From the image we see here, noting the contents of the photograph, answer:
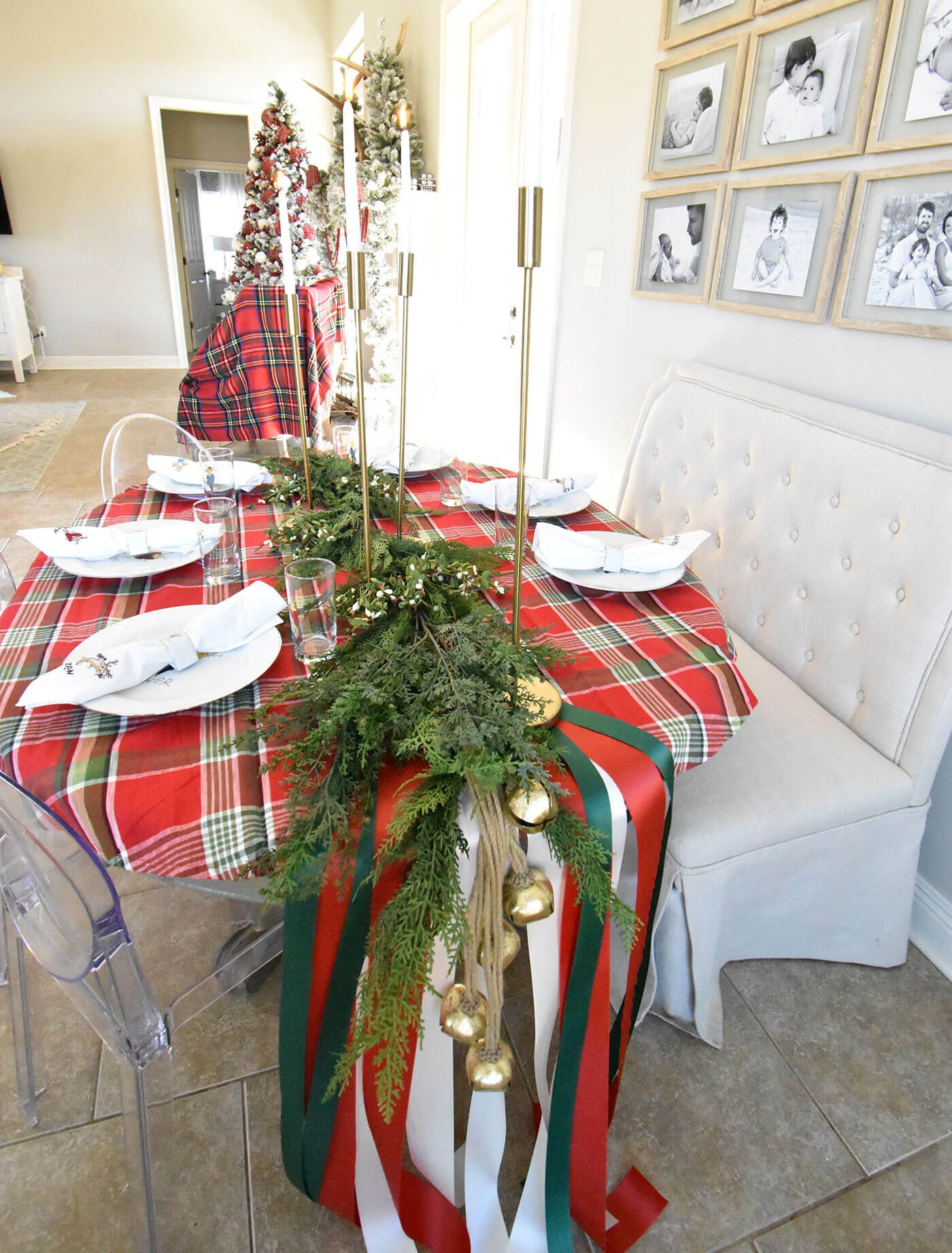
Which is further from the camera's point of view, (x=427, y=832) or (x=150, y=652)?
(x=150, y=652)

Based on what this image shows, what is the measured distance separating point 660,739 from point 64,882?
68cm

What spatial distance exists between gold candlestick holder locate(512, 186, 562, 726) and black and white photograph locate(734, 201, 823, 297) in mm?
1259

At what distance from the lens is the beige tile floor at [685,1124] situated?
1.08 metres

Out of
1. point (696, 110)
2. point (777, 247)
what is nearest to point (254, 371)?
point (696, 110)

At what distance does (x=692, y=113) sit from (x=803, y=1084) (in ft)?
7.50

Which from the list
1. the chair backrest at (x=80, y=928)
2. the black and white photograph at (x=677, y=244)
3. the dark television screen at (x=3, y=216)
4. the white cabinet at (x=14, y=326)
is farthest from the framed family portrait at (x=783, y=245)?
the dark television screen at (x=3, y=216)

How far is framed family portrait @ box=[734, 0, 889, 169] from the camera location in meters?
1.55

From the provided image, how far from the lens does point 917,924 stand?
1.54m

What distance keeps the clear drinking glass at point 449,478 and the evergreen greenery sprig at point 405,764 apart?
2.12 ft

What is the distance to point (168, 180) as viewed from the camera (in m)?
6.87

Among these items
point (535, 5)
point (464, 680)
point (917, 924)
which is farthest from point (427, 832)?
point (917, 924)

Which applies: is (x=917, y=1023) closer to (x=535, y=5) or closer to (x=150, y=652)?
(x=150, y=652)

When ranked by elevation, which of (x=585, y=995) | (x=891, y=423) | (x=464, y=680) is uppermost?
(x=891, y=423)

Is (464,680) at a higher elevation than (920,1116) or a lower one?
higher
